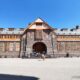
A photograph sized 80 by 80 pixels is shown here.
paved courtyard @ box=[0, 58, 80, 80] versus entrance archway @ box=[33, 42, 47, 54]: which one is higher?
entrance archway @ box=[33, 42, 47, 54]

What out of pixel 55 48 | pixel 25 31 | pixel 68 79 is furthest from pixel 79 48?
pixel 68 79

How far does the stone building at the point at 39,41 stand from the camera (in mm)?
54125

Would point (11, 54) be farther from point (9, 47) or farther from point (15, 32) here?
point (15, 32)

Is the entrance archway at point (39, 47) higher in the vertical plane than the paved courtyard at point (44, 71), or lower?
higher

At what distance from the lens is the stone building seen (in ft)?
178

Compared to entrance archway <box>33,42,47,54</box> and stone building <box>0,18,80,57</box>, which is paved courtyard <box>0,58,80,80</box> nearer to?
stone building <box>0,18,80,57</box>

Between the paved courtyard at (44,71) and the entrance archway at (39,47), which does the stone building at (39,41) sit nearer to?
the entrance archway at (39,47)

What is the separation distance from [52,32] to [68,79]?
43.8 metres

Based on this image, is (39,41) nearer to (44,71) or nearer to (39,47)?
(39,47)

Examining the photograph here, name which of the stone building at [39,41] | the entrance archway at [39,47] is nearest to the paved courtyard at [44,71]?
the stone building at [39,41]

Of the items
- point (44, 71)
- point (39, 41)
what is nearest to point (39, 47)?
point (39, 41)

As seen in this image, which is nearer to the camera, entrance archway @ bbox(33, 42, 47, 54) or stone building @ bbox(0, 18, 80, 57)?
stone building @ bbox(0, 18, 80, 57)

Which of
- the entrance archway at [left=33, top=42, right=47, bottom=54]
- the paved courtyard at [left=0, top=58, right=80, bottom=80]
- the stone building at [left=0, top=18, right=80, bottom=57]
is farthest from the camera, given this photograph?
the entrance archway at [left=33, top=42, right=47, bottom=54]

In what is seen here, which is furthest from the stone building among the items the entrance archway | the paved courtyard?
the paved courtyard
